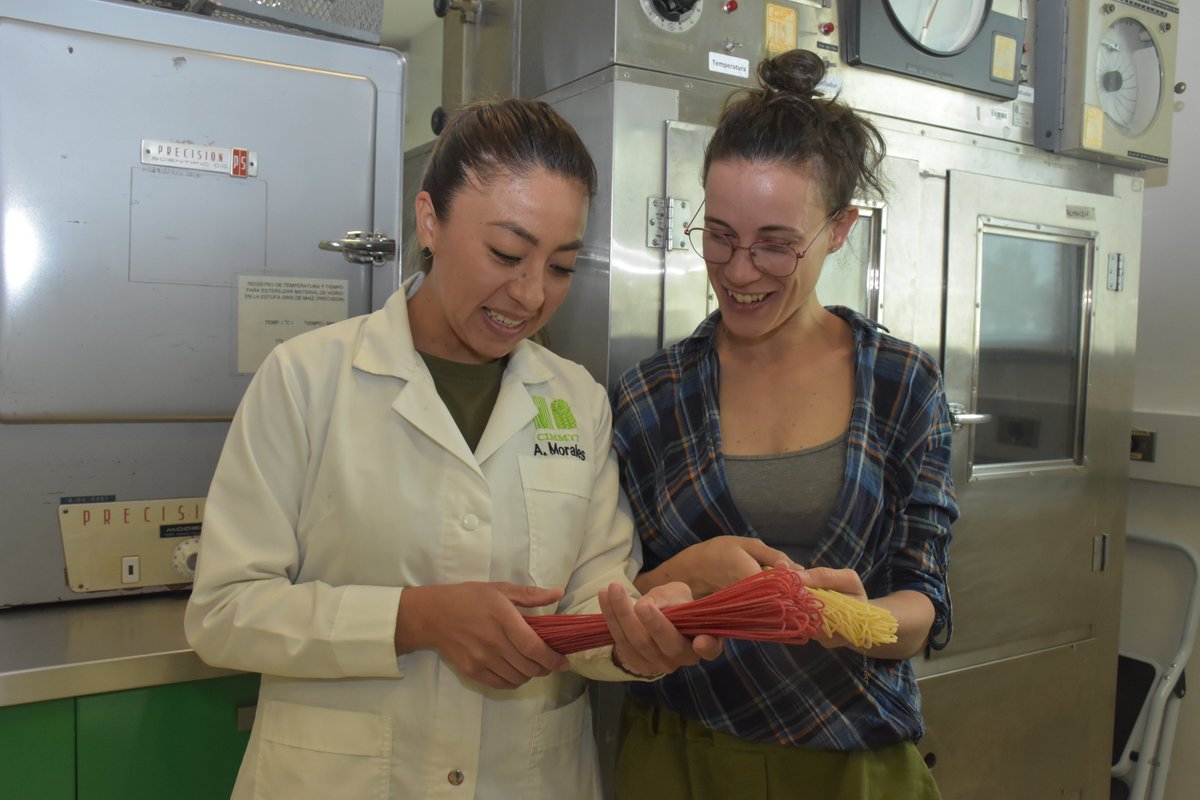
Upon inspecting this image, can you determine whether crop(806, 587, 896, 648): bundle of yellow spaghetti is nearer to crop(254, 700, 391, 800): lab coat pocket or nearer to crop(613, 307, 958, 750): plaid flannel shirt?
crop(613, 307, 958, 750): plaid flannel shirt

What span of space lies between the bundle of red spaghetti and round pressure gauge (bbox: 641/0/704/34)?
4.06ft

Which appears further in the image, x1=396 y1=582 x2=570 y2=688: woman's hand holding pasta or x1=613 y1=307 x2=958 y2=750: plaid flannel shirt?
x1=613 y1=307 x2=958 y2=750: plaid flannel shirt

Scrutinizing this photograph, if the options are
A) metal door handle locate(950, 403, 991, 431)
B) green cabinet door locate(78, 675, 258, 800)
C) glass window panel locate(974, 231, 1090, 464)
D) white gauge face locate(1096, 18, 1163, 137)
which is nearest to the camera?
green cabinet door locate(78, 675, 258, 800)

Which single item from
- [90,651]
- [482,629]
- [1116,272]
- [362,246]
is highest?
[1116,272]

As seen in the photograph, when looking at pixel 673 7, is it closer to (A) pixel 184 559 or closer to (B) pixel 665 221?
(B) pixel 665 221

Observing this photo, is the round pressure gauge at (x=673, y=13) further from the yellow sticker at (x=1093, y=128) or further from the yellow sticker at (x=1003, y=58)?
the yellow sticker at (x=1093, y=128)

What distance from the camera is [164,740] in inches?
54.0

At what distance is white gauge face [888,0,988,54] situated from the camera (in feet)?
7.02

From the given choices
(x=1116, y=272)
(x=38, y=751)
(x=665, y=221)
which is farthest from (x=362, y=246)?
(x=1116, y=272)

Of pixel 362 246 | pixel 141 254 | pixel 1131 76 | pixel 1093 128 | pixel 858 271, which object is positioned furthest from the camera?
pixel 1131 76

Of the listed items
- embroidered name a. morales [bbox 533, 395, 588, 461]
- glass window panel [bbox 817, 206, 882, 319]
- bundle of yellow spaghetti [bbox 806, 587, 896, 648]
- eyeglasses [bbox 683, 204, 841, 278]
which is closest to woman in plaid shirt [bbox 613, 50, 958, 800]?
eyeglasses [bbox 683, 204, 841, 278]

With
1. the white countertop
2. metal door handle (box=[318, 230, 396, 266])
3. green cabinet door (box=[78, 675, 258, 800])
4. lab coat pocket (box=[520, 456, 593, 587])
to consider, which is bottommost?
green cabinet door (box=[78, 675, 258, 800])

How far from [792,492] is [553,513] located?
1.10 feet

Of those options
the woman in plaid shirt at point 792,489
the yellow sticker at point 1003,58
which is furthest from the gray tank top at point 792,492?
the yellow sticker at point 1003,58
